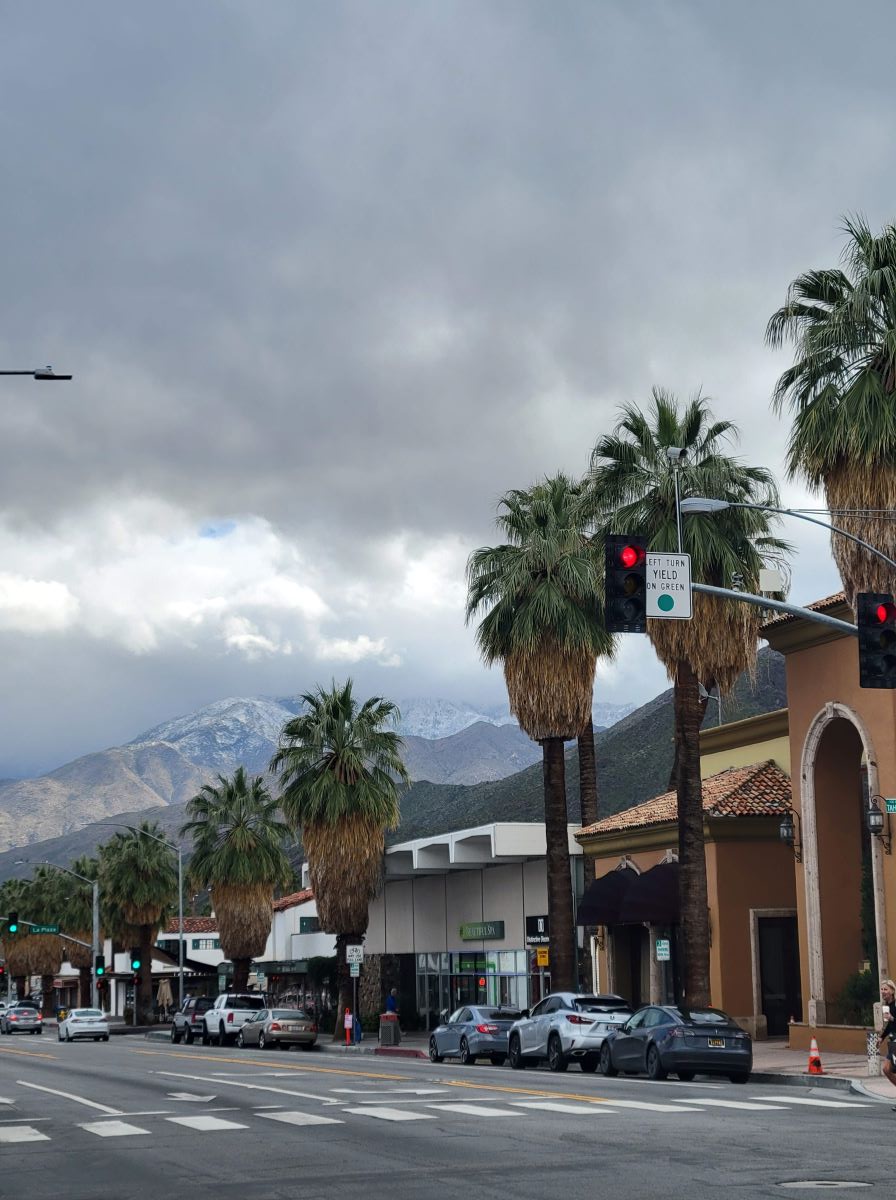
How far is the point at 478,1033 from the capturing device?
36438 millimetres

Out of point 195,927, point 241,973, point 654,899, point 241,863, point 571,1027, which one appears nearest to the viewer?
point 571,1027

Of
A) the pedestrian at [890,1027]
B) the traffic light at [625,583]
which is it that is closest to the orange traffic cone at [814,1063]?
the pedestrian at [890,1027]

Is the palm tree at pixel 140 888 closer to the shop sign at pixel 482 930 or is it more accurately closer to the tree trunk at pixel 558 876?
the shop sign at pixel 482 930

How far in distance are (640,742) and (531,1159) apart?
7268 inches

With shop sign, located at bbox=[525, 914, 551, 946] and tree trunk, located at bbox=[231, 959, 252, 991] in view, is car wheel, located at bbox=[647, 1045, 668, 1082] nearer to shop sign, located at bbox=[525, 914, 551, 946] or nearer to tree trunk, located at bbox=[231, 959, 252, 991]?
shop sign, located at bbox=[525, 914, 551, 946]

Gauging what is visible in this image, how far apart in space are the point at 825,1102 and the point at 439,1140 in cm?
745

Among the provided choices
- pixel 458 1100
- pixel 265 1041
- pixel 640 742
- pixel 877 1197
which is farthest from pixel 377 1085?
pixel 640 742

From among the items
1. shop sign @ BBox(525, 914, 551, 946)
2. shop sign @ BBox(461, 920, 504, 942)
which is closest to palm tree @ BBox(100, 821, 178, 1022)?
shop sign @ BBox(461, 920, 504, 942)

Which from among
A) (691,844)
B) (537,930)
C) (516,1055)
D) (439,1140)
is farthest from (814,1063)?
(537,930)

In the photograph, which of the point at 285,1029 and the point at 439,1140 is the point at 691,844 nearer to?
the point at 439,1140

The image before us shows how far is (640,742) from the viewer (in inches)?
7756

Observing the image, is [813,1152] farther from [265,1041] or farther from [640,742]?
[640,742]

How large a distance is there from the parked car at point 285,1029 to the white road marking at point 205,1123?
30714 mm

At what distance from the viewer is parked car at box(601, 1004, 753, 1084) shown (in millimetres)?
26562
